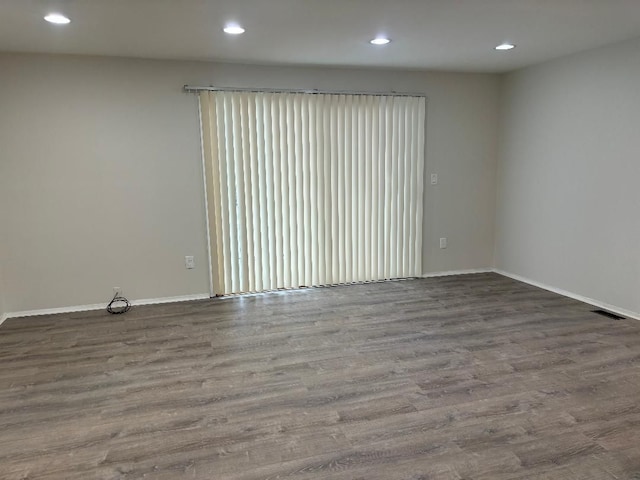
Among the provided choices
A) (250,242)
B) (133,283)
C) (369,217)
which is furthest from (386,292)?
(133,283)

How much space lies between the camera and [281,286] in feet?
15.4

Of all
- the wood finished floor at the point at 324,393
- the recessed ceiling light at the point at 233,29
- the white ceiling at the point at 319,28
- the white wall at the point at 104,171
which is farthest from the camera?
the white wall at the point at 104,171

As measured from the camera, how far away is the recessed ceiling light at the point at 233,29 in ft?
9.82

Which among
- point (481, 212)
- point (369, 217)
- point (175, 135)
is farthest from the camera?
point (481, 212)

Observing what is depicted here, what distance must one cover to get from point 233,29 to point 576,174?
11.2 ft

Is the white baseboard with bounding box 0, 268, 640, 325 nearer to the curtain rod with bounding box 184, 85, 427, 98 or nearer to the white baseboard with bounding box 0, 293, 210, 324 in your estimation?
the white baseboard with bounding box 0, 293, 210, 324

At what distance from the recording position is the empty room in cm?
227

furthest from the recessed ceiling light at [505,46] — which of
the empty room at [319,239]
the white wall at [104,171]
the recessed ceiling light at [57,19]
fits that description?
the recessed ceiling light at [57,19]

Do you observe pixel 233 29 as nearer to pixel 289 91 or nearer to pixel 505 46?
pixel 289 91

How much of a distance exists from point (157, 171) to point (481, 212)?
3.73 metres

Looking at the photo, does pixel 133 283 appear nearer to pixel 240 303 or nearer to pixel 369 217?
pixel 240 303

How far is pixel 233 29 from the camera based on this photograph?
3062 millimetres

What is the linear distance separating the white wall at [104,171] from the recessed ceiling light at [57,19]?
1.10 metres

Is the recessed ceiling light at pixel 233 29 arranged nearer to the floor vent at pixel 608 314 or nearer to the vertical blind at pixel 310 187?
the vertical blind at pixel 310 187
